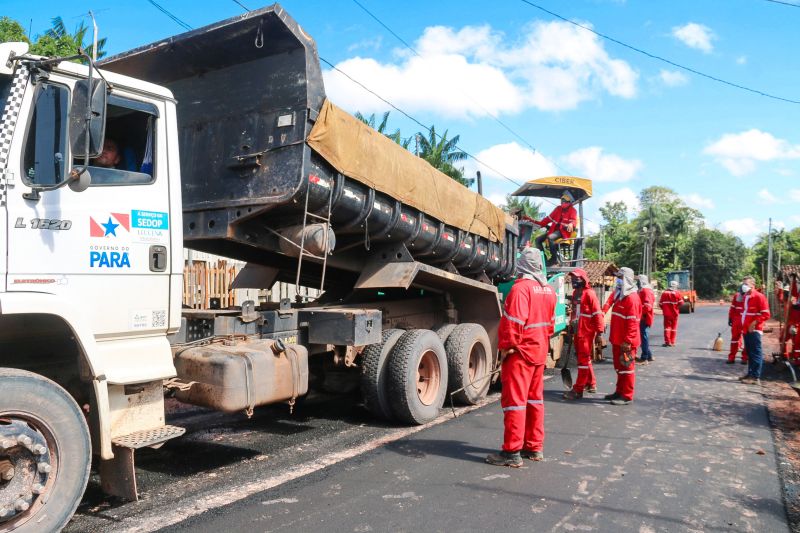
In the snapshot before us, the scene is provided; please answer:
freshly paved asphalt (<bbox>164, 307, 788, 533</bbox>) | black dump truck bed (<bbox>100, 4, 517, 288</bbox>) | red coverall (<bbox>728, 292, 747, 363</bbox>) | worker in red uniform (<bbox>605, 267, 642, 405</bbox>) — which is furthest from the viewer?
red coverall (<bbox>728, 292, 747, 363</bbox>)

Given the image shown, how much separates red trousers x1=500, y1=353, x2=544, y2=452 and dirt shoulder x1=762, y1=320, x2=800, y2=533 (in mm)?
1825

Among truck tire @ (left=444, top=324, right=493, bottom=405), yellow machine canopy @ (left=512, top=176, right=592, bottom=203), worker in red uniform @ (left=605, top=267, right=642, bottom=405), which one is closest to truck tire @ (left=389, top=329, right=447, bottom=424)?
truck tire @ (left=444, top=324, right=493, bottom=405)

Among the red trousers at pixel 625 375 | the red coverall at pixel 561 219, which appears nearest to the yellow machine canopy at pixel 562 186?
the red coverall at pixel 561 219

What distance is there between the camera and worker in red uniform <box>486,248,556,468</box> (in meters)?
5.09

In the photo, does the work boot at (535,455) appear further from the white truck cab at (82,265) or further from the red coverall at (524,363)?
the white truck cab at (82,265)

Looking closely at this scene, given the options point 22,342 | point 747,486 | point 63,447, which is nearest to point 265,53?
point 22,342

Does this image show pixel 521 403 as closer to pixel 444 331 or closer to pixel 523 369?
pixel 523 369

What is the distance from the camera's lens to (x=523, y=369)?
5.18 meters

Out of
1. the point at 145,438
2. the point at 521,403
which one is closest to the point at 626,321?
the point at 521,403

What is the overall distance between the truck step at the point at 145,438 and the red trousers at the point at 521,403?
8.38ft

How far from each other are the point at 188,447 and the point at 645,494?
373 centimetres

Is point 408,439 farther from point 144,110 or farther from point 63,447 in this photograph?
point 144,110

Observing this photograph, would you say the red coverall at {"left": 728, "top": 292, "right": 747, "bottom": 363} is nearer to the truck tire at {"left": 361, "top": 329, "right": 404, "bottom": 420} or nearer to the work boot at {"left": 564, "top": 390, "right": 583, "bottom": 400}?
the work boot at {"left": 564, "top": 390, "right": 583, "bottom": 400}

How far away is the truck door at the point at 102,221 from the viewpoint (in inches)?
133
